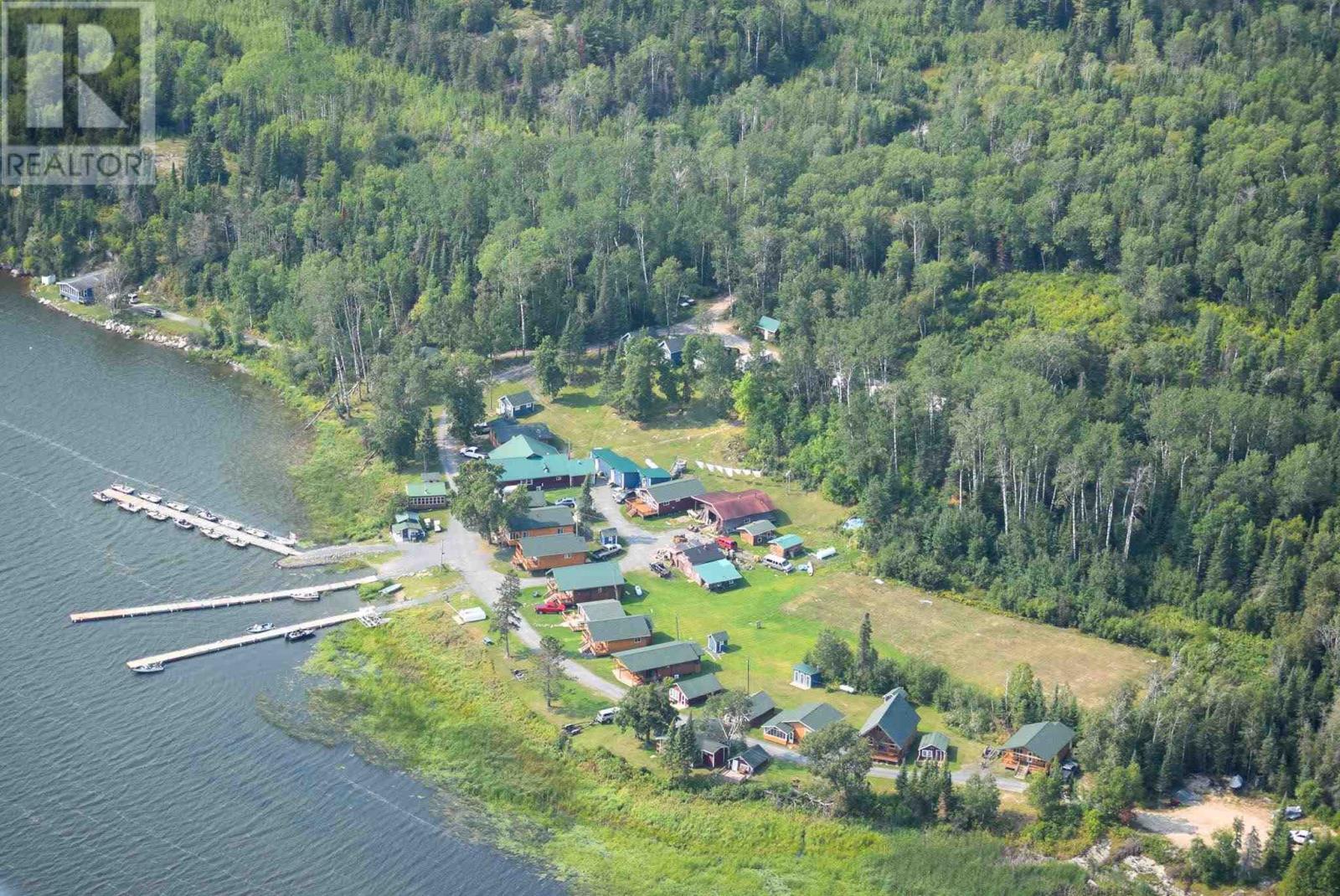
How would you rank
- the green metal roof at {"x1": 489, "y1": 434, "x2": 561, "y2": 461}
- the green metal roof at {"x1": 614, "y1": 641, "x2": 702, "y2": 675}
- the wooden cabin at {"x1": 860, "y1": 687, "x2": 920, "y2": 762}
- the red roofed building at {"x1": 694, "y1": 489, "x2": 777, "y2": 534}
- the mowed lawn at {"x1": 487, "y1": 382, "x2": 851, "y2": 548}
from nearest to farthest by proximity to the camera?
1. the wooden cabin at {"x1": 860, "y1": 687, "x2": 920, "y2": 762}
2. the green metal roof at {"x1": 614, "y1": 641, "x2": 702, "y2": 675}
3. the red roofed building at {"x1": 694, "y1": 489, "x2": 777, "y2": 534}
4. the mowed lawn at {"x1": 487, "y1": 382, "x2": 851, "y2": 548}
5. the green metal roof at {"x1": 489, "y1": 434, "x2": 561, "y2": 461}

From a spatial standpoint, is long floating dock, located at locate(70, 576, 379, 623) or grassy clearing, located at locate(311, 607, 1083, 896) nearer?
grassy clearing, located at locate(311, 607, 1083, 896)

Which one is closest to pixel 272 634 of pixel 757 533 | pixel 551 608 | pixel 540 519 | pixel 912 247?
pixel 551 608

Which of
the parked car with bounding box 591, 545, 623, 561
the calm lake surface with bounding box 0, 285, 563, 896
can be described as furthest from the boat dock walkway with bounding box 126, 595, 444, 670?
the parked car with bounding box 591, 545, 623, 561

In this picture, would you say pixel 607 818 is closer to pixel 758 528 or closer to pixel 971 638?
pixel 971 638

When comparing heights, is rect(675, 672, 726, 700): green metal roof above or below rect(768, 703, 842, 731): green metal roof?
below

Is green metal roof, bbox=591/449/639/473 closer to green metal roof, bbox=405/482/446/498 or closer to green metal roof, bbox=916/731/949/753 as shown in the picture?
green metal roof, bbox=405/482/446/498

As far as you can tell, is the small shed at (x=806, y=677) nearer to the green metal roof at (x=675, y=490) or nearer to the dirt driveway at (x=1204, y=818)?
the dirt driveway at (x=1204, y=818)

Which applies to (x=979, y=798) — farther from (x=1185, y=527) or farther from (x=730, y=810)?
(x=1185, y=527)
